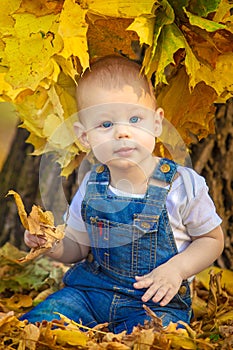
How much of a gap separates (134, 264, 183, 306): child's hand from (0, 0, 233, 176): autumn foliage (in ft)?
1.06

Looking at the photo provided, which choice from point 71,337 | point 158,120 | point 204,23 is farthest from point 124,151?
point 71,337

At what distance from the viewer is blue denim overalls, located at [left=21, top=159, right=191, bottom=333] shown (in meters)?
1.80

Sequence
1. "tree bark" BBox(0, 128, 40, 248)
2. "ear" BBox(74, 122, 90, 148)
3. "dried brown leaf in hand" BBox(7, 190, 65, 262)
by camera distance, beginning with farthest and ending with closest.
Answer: "tree bark" BBox(0, 128, 40, 248)
"ear" BBox(74, 122, 90, 148)
"dried brown leaf in hand" BBox(7, 190, 65, 262)

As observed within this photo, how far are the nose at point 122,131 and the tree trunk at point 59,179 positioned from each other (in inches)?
10.0

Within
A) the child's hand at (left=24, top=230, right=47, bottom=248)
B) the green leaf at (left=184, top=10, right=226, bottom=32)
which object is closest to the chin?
the child's hand at (left=24, top=230, right=47, bottom=248)

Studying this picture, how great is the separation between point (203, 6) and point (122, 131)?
1.12ft

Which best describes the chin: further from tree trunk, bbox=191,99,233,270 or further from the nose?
tree trunk, bbox=191,99,233,270

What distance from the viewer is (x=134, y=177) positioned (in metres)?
1.82

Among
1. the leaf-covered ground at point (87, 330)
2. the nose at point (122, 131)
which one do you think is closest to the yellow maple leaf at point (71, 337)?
the leaf-covered ground at point (87, 330)

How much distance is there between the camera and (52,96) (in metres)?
1.85

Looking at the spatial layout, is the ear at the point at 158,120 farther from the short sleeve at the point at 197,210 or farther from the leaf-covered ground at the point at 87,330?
the leaf-covered ground at the point at 87,330

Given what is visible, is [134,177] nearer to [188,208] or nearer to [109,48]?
[188,208]

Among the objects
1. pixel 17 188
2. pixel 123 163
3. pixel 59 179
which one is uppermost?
pixel 123 163

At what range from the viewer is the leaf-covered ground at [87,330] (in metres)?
1.53
